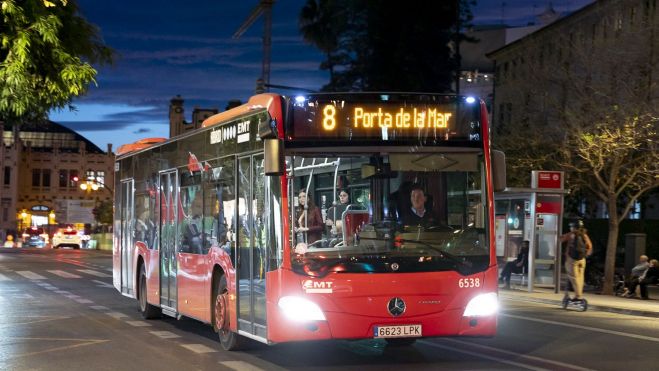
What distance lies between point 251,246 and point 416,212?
2181mm

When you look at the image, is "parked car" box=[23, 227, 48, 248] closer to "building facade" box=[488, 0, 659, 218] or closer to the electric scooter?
"building facade" box=[488, 0, 659, 218]

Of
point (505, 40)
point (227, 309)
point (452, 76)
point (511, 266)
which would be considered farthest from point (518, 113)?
point (505, 40)

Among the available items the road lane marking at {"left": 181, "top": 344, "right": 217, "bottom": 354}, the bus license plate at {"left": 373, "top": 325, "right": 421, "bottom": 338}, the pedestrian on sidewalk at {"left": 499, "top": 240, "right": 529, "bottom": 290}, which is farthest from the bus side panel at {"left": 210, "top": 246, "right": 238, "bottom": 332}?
the pedestrian on sidewalk at {"left": 499, "top": 240, "right": 529, "bottom": 290}

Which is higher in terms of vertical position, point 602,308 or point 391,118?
point 391,118

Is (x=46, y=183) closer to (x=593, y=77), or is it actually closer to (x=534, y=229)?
(x=593, y=77)

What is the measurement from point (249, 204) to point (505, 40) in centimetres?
7185

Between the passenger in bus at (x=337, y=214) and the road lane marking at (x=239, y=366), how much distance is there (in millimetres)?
1837

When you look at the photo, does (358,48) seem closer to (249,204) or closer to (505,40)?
(505,40)

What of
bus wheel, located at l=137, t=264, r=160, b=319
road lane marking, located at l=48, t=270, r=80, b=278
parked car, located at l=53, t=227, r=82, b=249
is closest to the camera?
bus wheel, located at l=137, t=264, r=160, b=319

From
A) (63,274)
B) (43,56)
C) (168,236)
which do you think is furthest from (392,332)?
(63,274)

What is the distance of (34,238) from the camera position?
88.4 m

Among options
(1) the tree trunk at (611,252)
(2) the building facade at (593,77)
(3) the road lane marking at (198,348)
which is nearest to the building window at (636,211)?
(2) the building facade at (593,77)

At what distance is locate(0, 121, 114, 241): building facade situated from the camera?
351 ft

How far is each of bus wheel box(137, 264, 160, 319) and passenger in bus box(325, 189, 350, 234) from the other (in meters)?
7.61
